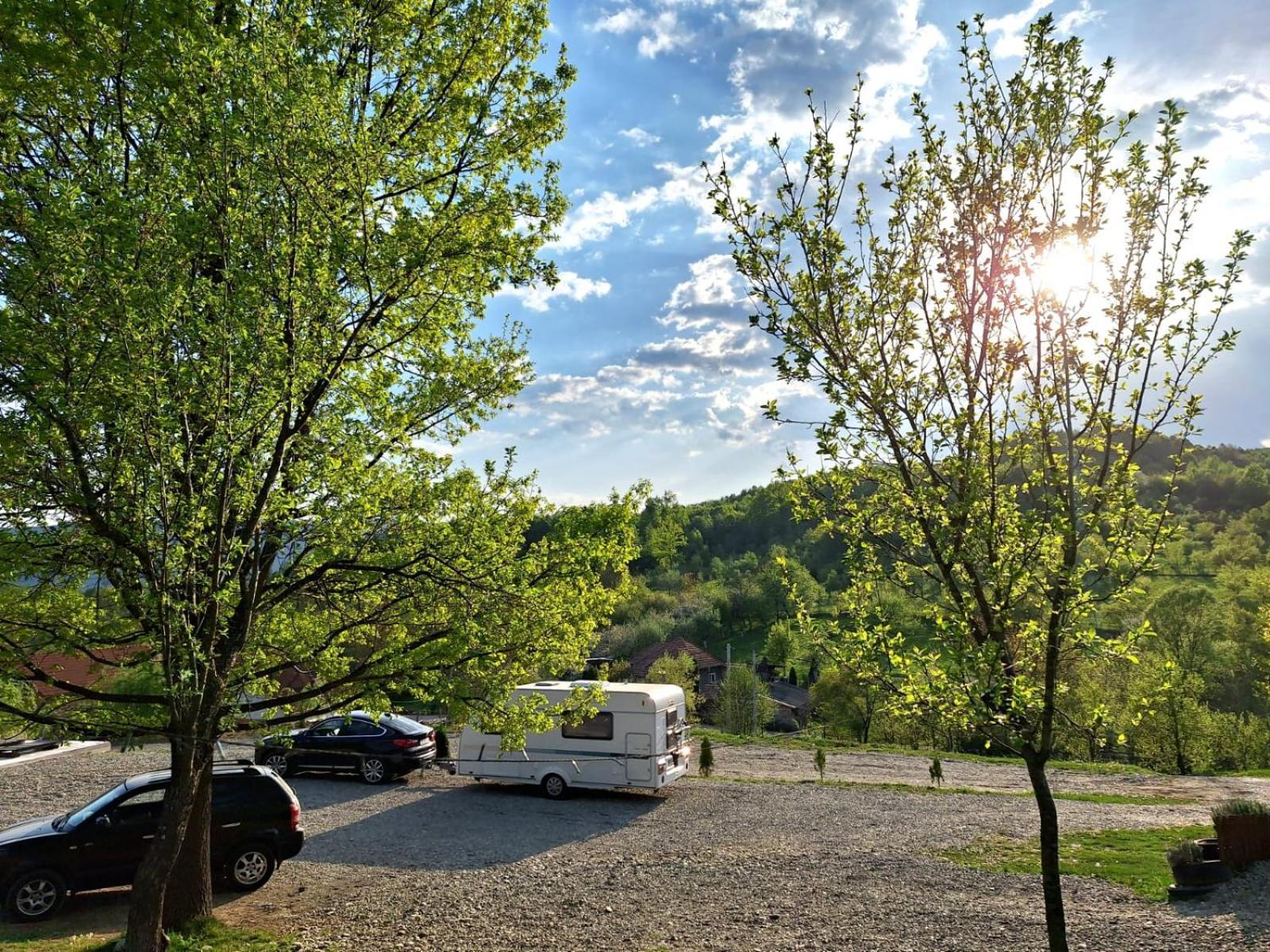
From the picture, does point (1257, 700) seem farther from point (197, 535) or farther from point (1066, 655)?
point (197, 535)

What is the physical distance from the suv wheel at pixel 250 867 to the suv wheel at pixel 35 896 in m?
1.99

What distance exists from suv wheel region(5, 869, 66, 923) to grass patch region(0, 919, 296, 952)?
873mm

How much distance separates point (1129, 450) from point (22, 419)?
26.9 ft

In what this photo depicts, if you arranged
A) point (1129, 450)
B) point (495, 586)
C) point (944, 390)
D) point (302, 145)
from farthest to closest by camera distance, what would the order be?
point (495, 586)
point (302, 145)
point (944, 390)
point (1129, 450)

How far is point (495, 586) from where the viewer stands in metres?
7.64

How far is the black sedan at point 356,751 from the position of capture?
19.1m

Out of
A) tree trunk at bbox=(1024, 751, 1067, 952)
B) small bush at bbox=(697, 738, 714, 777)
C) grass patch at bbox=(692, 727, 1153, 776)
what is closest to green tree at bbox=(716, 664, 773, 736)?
grass patch at bbox=(692, 727, 1153, 776)

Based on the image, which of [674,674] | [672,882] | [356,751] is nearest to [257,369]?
[672,882]

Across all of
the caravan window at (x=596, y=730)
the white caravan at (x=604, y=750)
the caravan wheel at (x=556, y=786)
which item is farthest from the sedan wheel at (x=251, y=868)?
the caravan wheel at (x=556, y=786)

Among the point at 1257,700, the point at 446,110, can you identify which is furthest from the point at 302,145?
the point at 1257,700

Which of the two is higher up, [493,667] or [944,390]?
[944,390]

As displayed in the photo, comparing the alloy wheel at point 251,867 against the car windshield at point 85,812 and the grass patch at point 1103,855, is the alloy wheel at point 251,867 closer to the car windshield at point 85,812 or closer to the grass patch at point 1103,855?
the car windshield at point 85,812

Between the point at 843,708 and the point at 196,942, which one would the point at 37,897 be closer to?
the point at 196,942

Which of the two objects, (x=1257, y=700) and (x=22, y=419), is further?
(x=1257, y=700)
